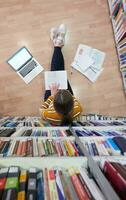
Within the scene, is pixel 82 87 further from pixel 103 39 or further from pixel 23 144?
pixel 23 144

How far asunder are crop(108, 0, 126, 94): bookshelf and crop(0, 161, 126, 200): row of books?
145 cm

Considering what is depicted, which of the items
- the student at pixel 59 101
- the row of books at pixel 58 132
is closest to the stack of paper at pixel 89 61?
the student at pixel 59 101

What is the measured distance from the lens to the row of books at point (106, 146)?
0.86 m

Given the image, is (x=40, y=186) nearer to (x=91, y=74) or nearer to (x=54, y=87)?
(x=54, y=87)

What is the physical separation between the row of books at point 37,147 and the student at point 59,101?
1.19 ft

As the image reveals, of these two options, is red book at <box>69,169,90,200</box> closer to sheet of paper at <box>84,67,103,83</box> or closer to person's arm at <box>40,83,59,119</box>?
person's arm at <box>40,83,59,119</box>

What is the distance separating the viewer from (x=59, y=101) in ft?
4.39

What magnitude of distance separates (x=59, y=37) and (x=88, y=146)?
1.35 metres

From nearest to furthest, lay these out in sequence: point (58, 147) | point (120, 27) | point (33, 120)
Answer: point (58, 147)
point (33, 120)
point (120, 27)

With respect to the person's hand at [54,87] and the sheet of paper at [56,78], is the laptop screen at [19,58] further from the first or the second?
the person's hand at [54,87]

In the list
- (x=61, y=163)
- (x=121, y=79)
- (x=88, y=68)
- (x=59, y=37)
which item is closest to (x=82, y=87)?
(x=88, y=68)

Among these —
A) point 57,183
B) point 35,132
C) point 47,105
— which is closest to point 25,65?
point 47,105

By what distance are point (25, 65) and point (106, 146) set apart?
53.6 inches

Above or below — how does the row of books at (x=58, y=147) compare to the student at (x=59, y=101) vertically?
below
